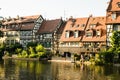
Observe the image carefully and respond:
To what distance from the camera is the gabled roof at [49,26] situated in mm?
93875

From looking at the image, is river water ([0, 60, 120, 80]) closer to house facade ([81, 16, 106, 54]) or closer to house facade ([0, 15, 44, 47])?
house facade ([81, 16, 106, 54])

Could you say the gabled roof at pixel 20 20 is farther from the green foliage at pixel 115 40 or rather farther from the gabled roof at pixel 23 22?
the green foliage at pixel 115 40

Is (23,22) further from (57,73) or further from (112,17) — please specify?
(57,73)

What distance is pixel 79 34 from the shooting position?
83438mm

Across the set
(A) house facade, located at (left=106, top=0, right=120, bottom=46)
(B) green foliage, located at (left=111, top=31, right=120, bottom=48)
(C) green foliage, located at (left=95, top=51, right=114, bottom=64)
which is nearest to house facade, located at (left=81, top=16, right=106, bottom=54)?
(A) house facade, located at (left=106, top=0, right=120, bottom=46)

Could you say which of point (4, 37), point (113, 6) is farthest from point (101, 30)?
point (4, 37)

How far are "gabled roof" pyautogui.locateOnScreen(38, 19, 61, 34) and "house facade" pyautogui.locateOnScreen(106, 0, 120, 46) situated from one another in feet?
70.3

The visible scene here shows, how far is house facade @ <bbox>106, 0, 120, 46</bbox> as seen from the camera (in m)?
74.1

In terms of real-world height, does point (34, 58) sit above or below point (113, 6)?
below

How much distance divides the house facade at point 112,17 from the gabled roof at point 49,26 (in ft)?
70.3

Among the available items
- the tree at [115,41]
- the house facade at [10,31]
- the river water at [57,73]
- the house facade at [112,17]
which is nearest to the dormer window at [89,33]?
the house facade at [112,17]

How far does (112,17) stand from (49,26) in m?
26.6

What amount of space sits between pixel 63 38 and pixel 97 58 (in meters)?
20.4

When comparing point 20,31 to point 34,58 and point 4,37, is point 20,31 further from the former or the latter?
point 34,58
